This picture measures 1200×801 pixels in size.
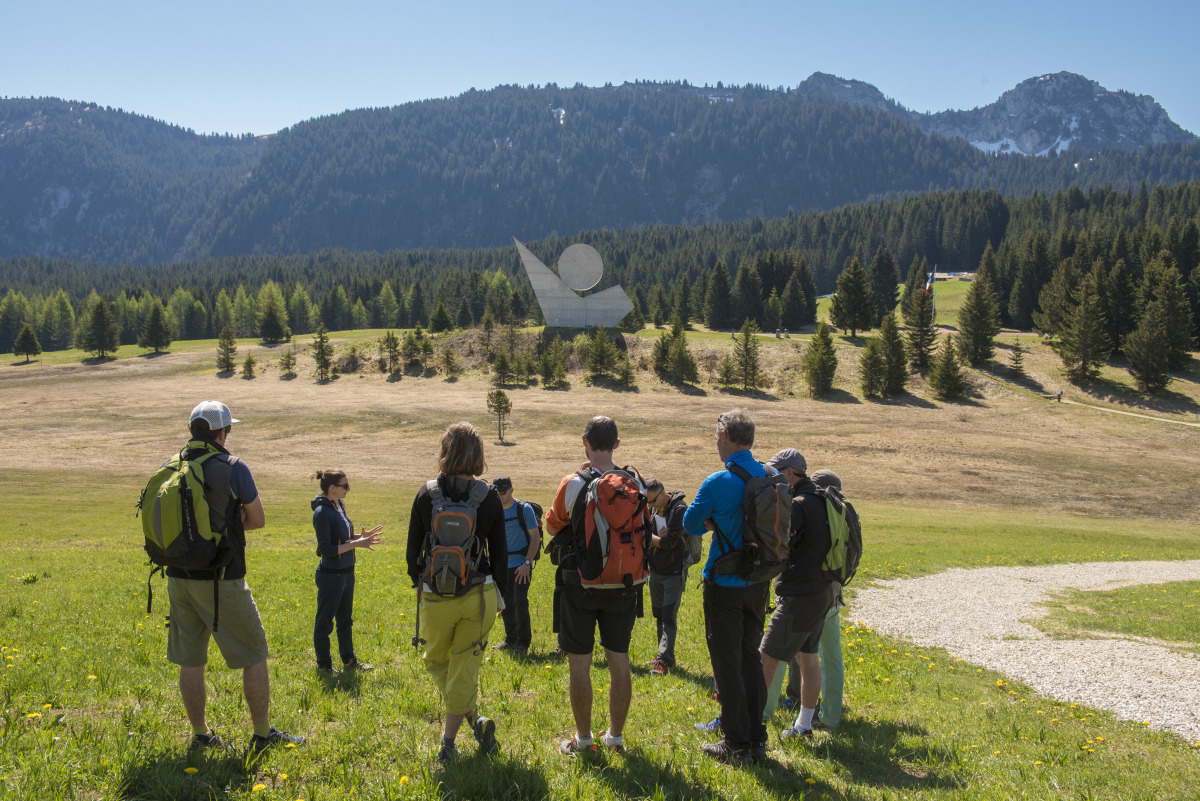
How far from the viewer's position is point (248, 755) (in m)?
4.54

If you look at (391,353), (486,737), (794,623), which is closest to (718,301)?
(391,353)

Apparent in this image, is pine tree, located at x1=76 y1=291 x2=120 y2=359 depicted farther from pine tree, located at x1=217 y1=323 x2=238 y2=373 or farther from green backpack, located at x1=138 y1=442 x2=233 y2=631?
green backpack, located at x1=138 y1=442 x2=233 y2=631

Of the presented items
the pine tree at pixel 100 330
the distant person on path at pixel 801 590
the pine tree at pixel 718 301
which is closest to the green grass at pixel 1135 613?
the distant person on path at pixel 801 590

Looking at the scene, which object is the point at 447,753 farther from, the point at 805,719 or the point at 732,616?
the point at 805,719

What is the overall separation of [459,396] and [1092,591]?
53.7m

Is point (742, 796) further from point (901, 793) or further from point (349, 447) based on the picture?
point (349, 447)

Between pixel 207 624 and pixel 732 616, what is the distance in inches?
159

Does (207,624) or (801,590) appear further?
(801,590)

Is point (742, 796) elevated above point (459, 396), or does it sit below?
above

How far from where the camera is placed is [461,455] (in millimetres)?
4879

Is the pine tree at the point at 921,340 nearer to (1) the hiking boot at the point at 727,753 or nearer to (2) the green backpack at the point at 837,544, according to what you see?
(2) the green backpack at the point at 837,544

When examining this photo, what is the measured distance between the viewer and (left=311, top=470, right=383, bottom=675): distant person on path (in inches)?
285

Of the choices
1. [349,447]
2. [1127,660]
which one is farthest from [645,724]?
[349,447]

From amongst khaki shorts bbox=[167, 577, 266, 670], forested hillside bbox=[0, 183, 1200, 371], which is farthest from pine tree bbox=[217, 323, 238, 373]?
khaki shorts bbox=[167, 577, 266, 670]
